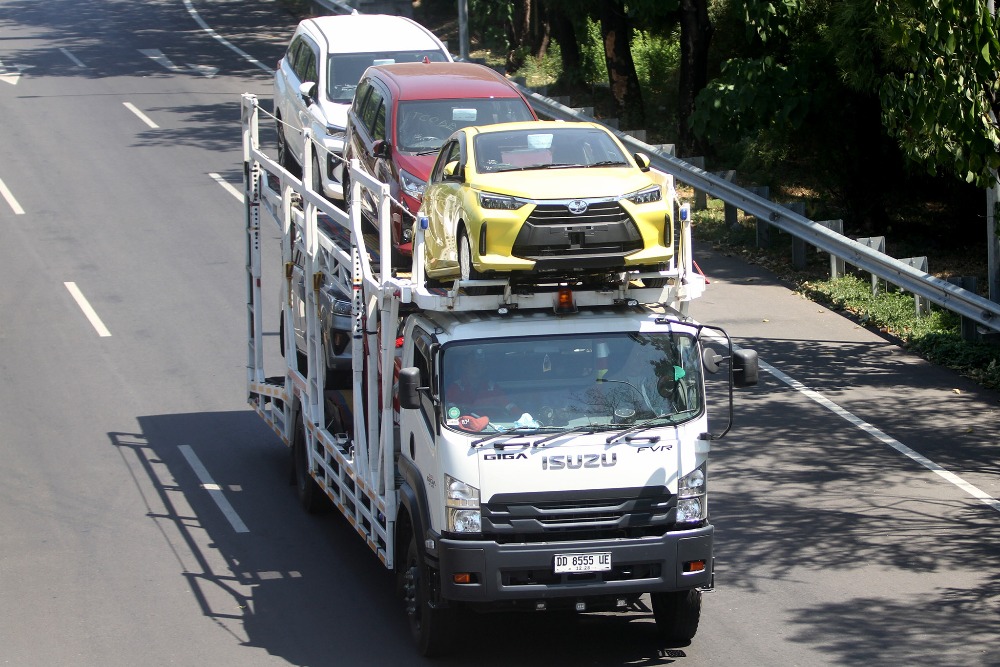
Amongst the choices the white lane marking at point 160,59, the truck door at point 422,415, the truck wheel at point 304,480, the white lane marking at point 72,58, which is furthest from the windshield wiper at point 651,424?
the white lane marking at point 72,58

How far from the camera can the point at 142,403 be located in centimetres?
1688

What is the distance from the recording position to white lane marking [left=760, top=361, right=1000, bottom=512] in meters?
13.6

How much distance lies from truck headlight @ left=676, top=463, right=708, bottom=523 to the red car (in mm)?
5468

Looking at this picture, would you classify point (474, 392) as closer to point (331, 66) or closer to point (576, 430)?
point (576, 430)

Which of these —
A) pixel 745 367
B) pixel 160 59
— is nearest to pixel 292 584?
pixel 745 367

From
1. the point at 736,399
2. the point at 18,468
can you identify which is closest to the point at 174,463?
the point at 18,468

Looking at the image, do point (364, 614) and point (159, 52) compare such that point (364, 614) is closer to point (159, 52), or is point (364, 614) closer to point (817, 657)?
point (817, 657)

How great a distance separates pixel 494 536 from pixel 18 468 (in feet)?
23.4

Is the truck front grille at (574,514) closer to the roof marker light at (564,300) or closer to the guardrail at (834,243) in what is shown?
the roof marker light at (564,300)

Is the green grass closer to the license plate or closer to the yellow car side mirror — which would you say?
the yellow car side mirror

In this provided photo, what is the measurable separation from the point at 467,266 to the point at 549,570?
218 cm

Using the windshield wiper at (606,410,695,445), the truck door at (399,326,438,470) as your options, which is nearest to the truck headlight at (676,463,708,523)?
the windshield wiper at (606,410,695,445)

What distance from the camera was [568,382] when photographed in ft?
32.3

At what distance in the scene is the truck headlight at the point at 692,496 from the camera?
9766 mm
